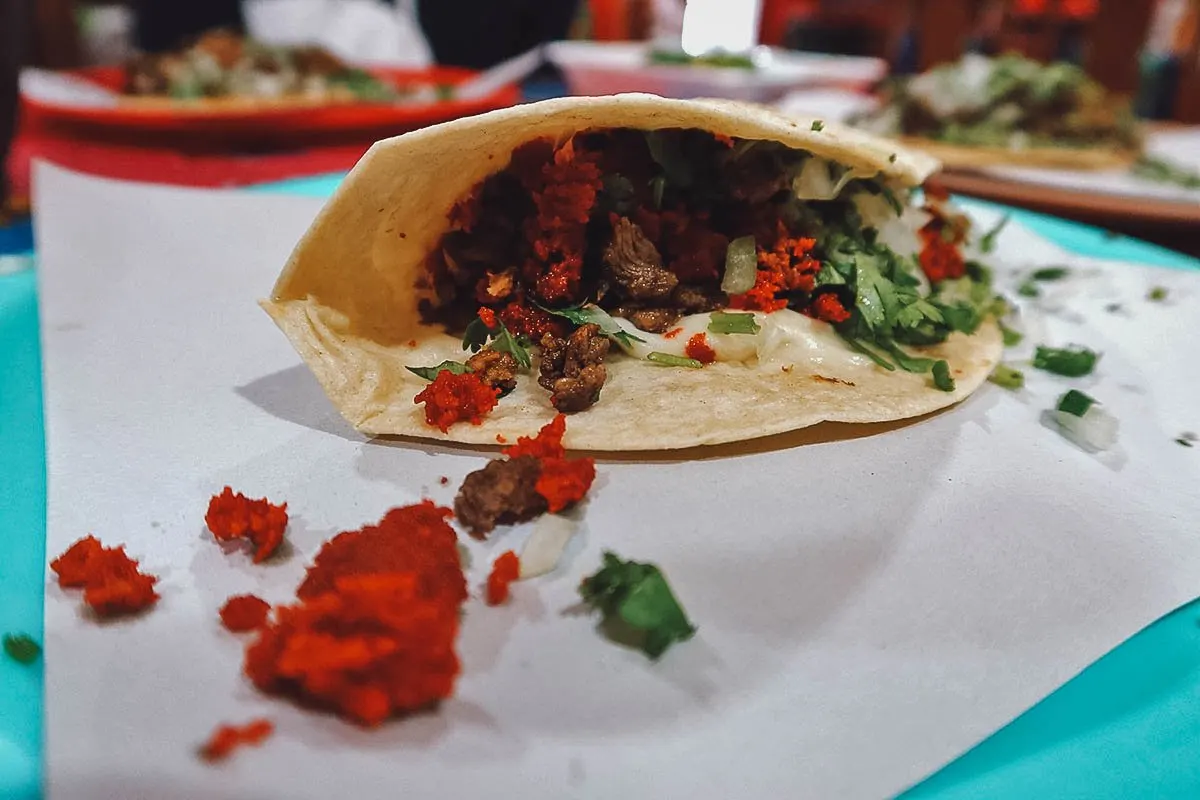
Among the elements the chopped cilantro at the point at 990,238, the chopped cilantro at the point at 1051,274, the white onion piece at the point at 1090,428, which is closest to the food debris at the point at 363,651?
the white onion piece at the point at 1090,428

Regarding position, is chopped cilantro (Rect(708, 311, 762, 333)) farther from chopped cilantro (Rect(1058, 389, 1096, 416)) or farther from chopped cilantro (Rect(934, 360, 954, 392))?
chopped cilantro (Rect(1058, 389, 1096, 416))

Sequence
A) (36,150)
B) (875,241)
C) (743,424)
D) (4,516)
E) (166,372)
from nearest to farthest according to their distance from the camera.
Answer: (4,516)
(743,424)
(166,372)
(875,241)
(36,150)

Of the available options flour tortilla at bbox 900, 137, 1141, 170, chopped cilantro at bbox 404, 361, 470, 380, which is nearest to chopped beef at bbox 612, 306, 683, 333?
chopped cilantro at bbox 404, 361, 470, 380

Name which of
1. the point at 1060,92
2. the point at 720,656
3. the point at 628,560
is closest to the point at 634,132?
the point at 628,560

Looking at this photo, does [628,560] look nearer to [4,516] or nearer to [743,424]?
[743,424]

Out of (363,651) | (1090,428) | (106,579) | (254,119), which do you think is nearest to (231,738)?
(363,651)

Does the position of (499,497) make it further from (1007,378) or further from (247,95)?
(247,95)
